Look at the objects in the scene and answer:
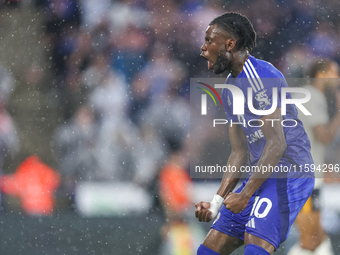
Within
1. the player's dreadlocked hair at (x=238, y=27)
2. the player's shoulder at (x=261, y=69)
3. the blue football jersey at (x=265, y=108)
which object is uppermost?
the player's dreadlocked hair at (x=238, y=27)

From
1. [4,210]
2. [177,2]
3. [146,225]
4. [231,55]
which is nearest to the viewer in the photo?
[231,55]

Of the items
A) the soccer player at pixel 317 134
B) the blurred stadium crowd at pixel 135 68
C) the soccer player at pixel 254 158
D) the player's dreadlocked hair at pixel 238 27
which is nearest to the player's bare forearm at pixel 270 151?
the soccer player at pixel 254 158

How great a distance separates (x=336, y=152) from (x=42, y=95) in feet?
15.0

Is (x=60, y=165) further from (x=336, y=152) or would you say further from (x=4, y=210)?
(x=336, y=152)

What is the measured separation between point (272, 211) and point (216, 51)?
0.82 m

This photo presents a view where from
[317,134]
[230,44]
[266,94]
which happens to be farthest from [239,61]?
[317,134]

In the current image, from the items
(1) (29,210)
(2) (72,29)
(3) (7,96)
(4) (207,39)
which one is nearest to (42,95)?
(3) (7,96)

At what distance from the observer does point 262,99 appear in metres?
1.91

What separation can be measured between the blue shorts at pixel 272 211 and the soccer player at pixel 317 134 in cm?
175

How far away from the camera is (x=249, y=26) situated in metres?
2.11

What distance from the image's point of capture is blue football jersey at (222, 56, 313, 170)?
6.28 feet

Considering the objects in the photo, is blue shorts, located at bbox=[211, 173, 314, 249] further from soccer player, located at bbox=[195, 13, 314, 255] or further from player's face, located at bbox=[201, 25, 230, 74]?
player's face, located at bbox=[201, 25, 230, 74]

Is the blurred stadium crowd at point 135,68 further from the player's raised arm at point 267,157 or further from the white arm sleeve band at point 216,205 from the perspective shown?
the player's raised arm at point 267,157

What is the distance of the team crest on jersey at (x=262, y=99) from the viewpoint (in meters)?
1.89
